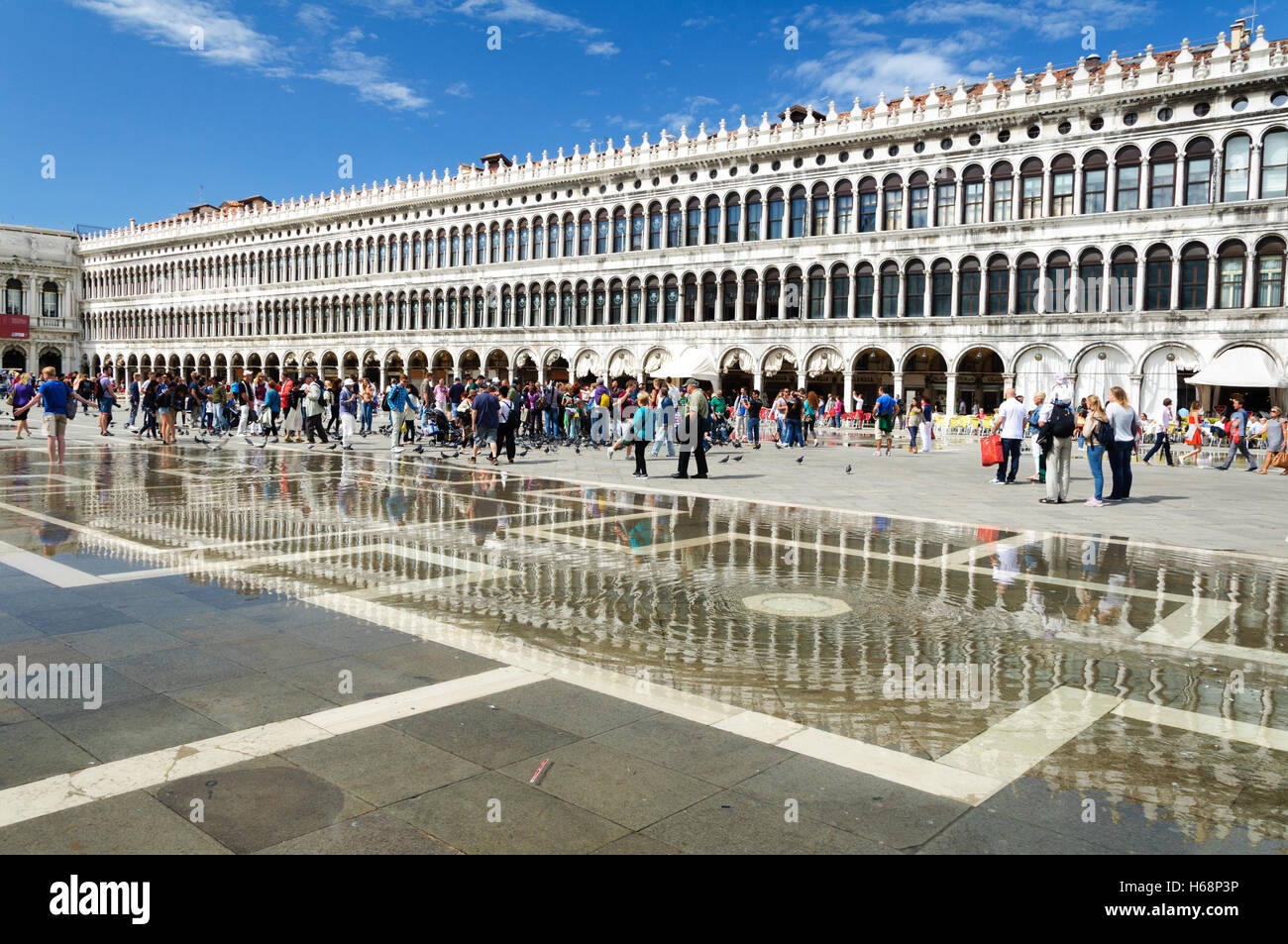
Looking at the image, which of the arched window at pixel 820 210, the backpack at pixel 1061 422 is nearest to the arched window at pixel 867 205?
the arched window at pixel 820 210

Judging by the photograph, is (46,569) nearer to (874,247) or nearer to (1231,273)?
(1231,273)

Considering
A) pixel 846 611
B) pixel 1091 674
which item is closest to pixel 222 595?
pixel 846 611

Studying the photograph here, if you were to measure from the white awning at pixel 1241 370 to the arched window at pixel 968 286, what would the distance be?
36.8 ft

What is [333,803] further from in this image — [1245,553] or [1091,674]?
[1245,553]

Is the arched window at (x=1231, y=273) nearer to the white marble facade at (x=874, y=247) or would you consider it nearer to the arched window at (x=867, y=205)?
the white marble facade at (x=874, y=247)

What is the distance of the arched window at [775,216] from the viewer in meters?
48.7

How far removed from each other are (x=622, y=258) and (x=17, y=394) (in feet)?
116

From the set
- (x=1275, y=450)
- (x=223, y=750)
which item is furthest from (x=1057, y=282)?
(x=223, y=750)

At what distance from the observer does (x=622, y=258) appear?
53.8 meters

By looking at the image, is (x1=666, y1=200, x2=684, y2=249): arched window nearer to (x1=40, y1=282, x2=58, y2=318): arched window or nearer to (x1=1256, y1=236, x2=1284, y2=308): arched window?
(x1=1256, y1=236, x2=1284, y2=308): arched window

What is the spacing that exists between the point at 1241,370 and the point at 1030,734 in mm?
33798

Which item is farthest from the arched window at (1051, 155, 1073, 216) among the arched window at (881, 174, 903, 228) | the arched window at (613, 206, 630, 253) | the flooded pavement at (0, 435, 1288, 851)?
the flooded pavement at (0, 435, 1288, 851)

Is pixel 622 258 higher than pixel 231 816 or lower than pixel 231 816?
higher
